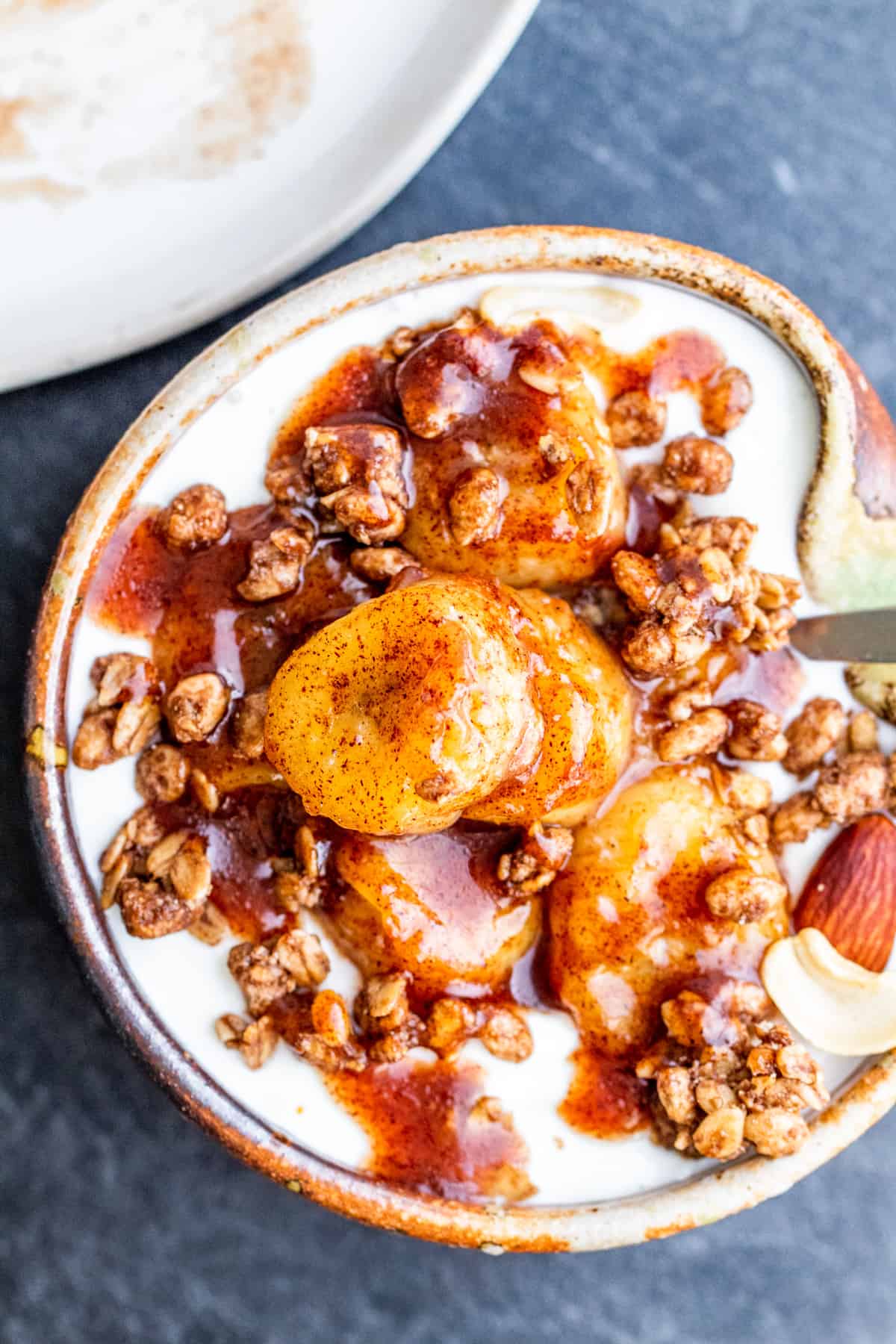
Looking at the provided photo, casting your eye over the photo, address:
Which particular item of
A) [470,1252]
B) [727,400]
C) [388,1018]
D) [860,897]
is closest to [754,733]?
[860,897]

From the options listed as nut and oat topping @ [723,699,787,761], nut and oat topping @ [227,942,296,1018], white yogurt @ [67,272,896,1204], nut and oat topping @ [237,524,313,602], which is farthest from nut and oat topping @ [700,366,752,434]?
nut and oat topping @ [227,942,296,1018]

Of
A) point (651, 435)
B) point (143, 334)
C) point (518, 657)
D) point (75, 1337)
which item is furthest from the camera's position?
point (75, 1337)

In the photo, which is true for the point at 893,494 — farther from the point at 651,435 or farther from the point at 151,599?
the point at 151,599

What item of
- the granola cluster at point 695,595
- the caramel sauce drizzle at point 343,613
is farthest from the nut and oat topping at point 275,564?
the granola cluster at point 695,595

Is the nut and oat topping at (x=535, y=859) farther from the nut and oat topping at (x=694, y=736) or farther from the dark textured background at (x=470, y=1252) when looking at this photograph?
the dark textured background at (x=470, y=1252)

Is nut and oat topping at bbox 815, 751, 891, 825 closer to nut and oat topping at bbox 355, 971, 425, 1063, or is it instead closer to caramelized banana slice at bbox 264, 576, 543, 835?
caramelized banana slice at bbox 264, 576, 543, 835

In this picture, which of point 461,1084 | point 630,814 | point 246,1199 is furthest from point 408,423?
point 246,1199

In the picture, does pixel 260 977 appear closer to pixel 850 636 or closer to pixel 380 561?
pixel 380 561
